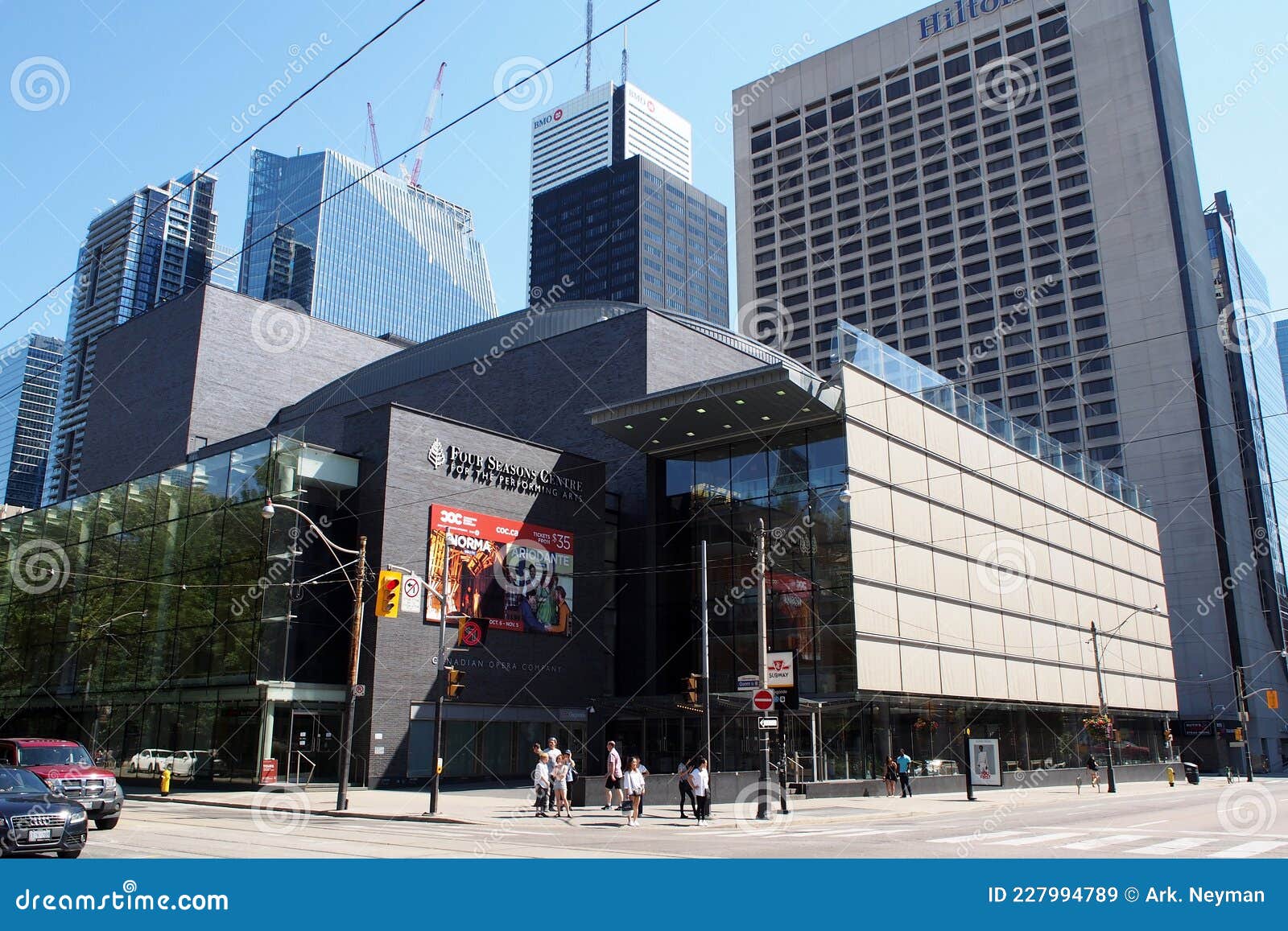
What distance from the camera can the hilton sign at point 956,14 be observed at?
118625mm

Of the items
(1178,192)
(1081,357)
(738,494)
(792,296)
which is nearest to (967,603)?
(738,494)

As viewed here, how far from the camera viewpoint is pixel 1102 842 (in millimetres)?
18984

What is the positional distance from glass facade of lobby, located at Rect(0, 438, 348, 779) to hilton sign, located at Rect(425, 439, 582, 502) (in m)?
4.55

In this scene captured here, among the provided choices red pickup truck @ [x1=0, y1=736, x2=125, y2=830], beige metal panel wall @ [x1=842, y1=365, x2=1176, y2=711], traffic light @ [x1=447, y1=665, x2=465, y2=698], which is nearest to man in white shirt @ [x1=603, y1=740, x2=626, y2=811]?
traffic light @ [x1=447, y1=665, x2=465, y2=698]

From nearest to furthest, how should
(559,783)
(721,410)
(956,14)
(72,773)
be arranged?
(72,773), (559,783), (721,410), (956,14)

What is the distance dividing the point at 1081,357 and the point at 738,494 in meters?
72.0

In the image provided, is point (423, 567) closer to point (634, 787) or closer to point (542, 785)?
point (542, 785)

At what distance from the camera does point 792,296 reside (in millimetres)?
128625

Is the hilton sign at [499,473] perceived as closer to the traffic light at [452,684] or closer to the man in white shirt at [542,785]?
the traffic light at [452,684]

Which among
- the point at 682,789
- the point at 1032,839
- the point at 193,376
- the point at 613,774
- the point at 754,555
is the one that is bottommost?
the point at 1032,839

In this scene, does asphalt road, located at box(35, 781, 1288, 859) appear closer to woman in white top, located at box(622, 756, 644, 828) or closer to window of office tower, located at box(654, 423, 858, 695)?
woman in white top, located at box(622, 756, 644, 828)

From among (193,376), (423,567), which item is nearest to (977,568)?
(423,567)

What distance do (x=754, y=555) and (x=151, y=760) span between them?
24755mm

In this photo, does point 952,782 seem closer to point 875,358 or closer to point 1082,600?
point 875,358
